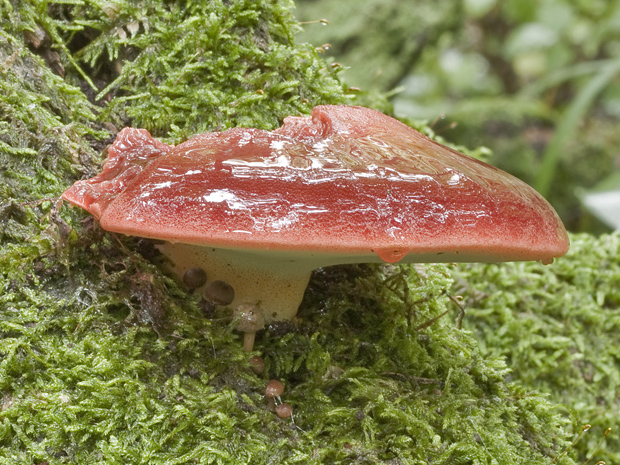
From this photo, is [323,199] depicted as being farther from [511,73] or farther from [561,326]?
[511,73]

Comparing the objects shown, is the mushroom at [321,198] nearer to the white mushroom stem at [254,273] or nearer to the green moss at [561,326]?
the white mushroom stem at [254,273]

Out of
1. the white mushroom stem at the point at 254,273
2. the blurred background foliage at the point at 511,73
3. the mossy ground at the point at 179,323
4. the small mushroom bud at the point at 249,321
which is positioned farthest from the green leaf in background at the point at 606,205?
the small mushroom bud at the point at 249,321

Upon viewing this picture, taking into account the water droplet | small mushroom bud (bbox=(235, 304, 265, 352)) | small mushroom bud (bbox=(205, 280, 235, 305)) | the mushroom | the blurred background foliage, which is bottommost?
the blurred background foliage

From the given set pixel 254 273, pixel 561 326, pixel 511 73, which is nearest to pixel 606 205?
pixel 561 326

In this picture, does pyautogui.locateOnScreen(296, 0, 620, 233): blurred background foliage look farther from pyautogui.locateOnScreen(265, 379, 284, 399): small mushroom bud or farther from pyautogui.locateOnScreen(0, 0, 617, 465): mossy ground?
pyautogui.locateOnScreen(265, 379, 284, 399): small mushroom bud

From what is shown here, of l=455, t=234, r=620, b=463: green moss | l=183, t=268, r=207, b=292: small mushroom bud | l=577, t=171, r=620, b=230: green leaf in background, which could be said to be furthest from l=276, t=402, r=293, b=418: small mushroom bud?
l=577, t=171, r=620, b=230: green leaf in background

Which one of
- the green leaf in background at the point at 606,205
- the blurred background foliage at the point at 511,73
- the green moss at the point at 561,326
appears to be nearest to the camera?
the green moss at the point at 561,326
